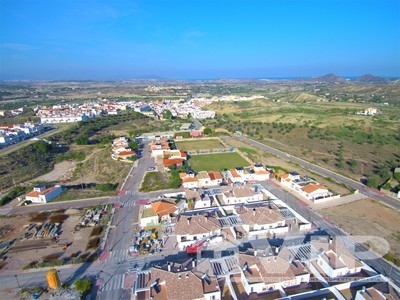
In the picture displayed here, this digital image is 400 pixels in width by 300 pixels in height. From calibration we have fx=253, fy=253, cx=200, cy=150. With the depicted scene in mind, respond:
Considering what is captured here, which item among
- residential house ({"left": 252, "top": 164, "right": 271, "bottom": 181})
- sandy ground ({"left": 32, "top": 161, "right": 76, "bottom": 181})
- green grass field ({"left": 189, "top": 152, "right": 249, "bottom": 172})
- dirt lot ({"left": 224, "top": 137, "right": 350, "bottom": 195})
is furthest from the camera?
green grass field ({"left": 189, "top": 152, "right": 249, "bottom": 172})

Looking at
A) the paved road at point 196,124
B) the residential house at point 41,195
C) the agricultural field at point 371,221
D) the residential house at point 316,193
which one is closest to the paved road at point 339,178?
the agricultural field at point 371,221

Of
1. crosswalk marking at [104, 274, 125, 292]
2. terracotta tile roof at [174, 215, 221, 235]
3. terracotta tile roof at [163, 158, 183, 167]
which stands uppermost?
terracotta tile roof at [174, 215, 221, 235]

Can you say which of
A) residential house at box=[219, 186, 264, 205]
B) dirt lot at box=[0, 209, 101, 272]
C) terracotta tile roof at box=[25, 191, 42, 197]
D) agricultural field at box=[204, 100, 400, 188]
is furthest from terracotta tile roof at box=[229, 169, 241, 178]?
terracotta tile roof at box=[25, 191, 42, 197]

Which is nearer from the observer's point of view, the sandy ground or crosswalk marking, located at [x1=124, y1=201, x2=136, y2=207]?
crosswalk marking, located at [x1=124, y1=201, x2=136, y2=207]

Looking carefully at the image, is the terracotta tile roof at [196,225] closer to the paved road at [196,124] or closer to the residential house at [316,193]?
the residential house at [316,193]

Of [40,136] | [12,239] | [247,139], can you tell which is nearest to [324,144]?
[247,139]

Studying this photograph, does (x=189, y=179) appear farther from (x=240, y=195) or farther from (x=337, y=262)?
(x=337, y=262)

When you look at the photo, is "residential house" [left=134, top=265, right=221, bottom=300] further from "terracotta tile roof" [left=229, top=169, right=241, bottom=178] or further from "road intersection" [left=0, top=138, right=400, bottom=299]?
"terracotta tile roof" [left=229, top=169, right=241, bottom=178]
